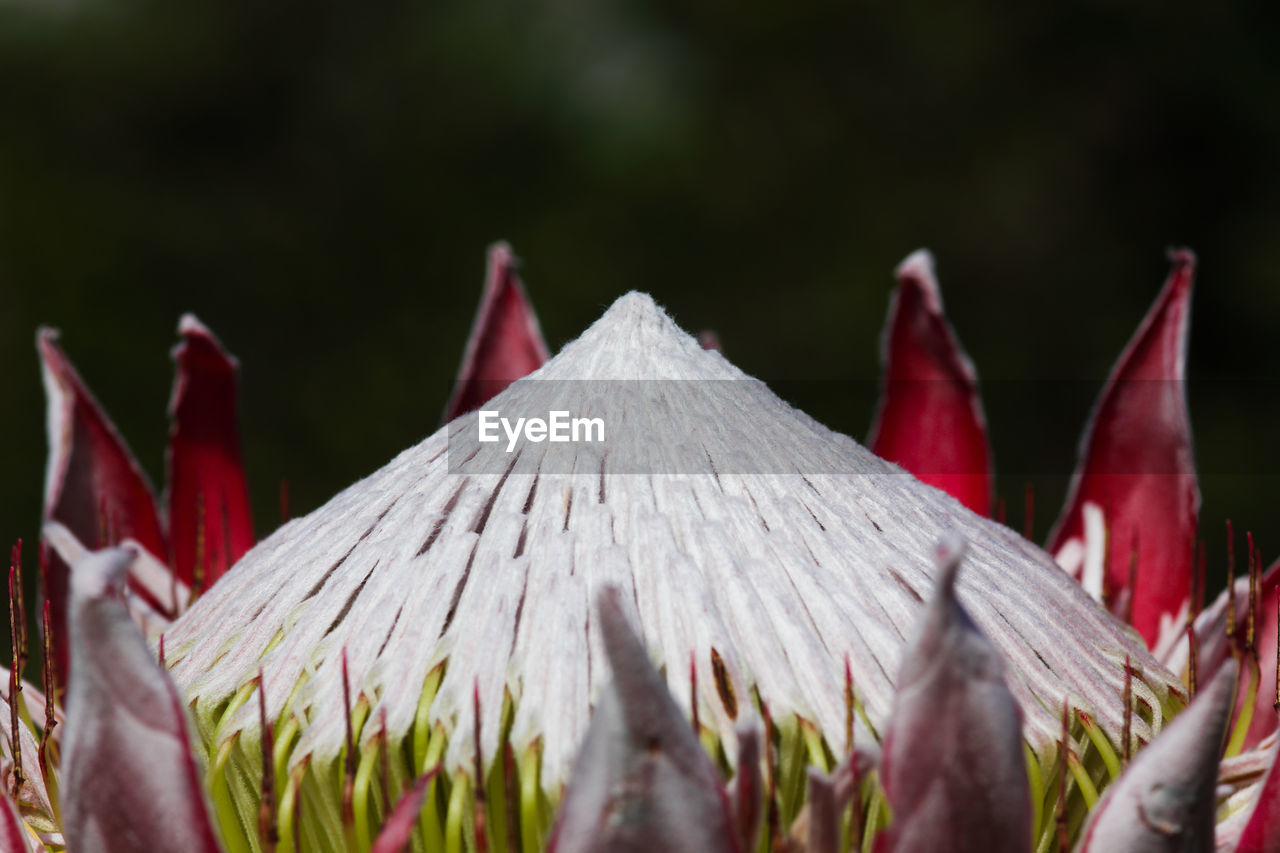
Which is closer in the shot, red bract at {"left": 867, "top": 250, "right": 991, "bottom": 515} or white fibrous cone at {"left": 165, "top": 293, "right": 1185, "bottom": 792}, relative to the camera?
white fibrous cone at {"left": 165, "top": 293, "right": 1185, "bottom": 792}

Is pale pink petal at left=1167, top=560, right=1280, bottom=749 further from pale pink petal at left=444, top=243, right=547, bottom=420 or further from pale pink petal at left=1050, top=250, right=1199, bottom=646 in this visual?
pale pink petal at left=444, top=243, right=547, bottom=420

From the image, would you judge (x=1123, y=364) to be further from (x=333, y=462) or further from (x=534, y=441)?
(x=333, y=462)

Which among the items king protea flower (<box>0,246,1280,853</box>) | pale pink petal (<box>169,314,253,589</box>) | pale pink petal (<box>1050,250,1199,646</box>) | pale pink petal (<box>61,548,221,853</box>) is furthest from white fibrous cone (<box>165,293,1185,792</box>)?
pale pink petal (<box>169,314,253,589</box>)

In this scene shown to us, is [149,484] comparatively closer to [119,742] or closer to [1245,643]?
[119,742]

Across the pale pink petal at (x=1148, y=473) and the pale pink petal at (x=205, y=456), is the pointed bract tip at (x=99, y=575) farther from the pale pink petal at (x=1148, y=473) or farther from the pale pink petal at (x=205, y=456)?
the pale pink petal at (x=1148, y=473)

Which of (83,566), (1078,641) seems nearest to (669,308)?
(1078,641)

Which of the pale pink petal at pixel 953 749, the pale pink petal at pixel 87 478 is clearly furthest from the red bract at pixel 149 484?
the pale pink petal at pixel 953 749
